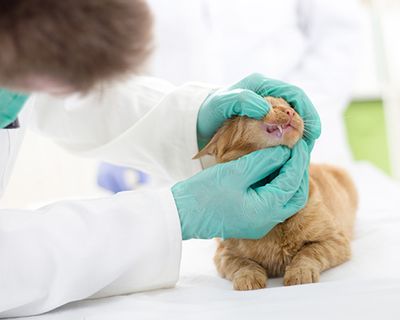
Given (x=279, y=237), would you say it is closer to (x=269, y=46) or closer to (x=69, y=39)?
(x=69, y=39)

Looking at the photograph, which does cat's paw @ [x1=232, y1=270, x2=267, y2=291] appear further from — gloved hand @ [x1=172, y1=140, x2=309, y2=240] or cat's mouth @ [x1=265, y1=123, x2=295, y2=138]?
cat's mouth @ [x1=265, y1=123, x2=295, y2=138]

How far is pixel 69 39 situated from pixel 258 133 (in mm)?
658

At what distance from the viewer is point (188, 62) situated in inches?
103

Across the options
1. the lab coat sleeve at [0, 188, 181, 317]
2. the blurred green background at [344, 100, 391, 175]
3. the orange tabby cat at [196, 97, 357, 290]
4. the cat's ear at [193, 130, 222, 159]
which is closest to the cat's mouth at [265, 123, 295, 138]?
the orange tabby cat at [196, 97, 357, 290]

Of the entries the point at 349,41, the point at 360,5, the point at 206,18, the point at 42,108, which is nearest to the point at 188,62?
the point at 206,18

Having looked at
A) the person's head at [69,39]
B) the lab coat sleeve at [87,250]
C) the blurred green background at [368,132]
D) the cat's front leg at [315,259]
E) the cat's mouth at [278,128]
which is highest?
the person's head at [69,39]

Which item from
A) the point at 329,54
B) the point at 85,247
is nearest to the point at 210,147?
the point at 85,247

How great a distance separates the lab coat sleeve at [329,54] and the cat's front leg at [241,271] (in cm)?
131

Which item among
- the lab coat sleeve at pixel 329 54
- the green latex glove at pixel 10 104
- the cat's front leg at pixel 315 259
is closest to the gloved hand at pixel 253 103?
the cat's front leg at pixel 315 259

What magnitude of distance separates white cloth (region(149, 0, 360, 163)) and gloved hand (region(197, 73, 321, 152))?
1145 millimetres

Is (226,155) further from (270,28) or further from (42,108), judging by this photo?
(270,28)

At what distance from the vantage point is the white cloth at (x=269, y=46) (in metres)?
2.57

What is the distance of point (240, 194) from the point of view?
4.14 feet

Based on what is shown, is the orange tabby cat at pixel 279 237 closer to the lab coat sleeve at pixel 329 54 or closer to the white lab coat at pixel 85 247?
the white lab coat at pixel 85 247
